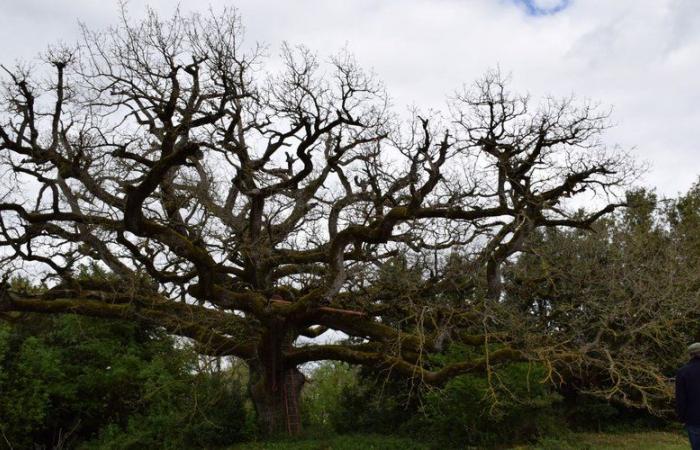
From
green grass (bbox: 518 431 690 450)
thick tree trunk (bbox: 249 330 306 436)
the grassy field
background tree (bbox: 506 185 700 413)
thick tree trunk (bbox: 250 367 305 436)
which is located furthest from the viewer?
thick tree trunk (bbox: 250 367 305 436)

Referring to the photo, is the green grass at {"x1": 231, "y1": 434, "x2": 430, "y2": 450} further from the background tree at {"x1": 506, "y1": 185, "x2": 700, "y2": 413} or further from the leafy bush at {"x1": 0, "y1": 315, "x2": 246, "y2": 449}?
the background tree at {"x1": 506, "y1": 185, "x2": 700, "y2": 413}

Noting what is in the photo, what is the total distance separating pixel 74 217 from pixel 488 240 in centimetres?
960

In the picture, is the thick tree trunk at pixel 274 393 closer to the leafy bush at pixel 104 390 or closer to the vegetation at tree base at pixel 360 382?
the vegetation at tree base at pixel 360 382

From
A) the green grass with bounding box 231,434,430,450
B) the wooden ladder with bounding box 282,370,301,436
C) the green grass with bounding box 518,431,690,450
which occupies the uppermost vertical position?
the wooden ladder with bounding box 282,370,301,436

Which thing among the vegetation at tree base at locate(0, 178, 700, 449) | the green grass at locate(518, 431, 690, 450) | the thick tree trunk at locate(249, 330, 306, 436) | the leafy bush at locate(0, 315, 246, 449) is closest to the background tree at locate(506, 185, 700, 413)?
the vegetation at tree base at locate(0, 178, 700, 449)

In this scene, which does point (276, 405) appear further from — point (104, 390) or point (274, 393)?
point (104, 390)

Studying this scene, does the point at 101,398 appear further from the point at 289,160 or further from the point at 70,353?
the point at 289,160

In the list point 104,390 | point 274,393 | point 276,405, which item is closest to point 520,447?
point 276,405

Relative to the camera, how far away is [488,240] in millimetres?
15945

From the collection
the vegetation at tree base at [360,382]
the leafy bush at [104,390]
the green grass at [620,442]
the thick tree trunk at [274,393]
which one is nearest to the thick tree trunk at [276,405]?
the thick tree trunk at [274,393]

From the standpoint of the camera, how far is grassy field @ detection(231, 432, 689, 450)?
15852 mm

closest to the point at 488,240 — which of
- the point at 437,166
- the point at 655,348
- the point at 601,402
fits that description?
the point at 437,166

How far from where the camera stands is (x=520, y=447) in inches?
642

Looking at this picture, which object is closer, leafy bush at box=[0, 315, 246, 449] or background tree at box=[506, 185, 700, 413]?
background tree at box=[506, 185, 700, 413]
